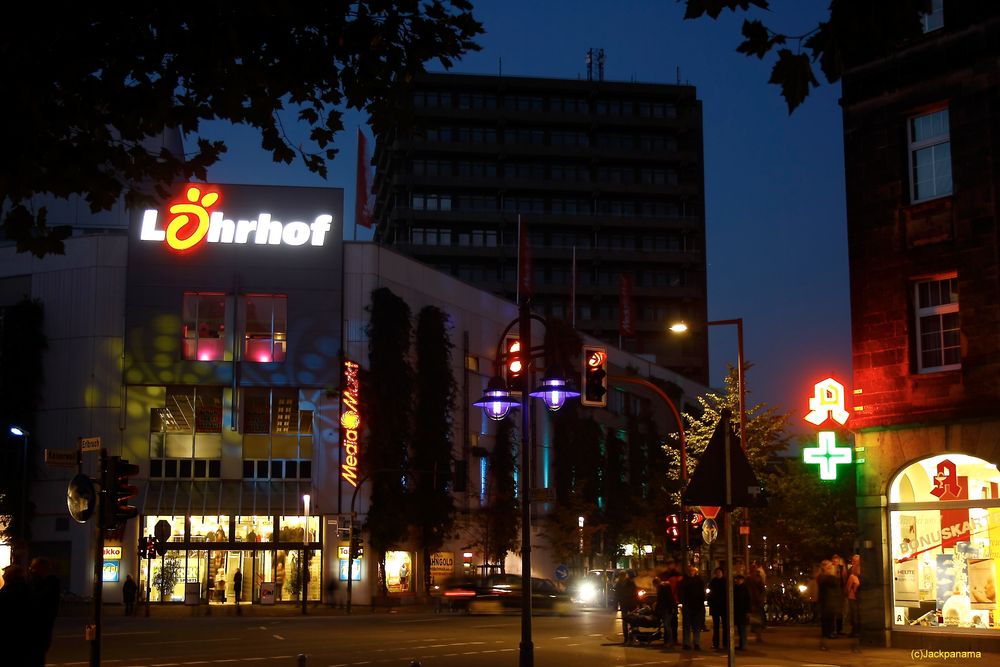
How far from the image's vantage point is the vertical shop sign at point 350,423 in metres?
56.0

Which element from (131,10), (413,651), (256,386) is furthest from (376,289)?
(131,10)

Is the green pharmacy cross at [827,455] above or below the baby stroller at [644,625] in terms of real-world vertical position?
above

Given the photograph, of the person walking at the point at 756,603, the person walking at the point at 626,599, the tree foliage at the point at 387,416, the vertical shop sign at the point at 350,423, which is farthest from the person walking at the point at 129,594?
the person walking at the point at 756,603

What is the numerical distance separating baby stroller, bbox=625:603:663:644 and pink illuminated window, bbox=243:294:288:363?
102 ft

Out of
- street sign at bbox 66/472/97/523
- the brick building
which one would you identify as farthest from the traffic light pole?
the brick building

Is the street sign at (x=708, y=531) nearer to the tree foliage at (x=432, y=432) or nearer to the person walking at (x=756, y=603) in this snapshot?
the person walking at (x=756, y=603)

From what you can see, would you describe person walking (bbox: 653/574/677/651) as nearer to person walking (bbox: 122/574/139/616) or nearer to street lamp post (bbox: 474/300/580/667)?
street lamp post (bbox: 474/300/580/667)

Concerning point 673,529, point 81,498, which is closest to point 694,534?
point 673,529

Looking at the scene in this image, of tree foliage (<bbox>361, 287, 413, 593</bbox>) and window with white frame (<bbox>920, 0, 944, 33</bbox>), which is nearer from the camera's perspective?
window with white frame (<bbox>920, 0, 944, 33</bbox>)

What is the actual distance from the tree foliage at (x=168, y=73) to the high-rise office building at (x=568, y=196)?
99.2 metres

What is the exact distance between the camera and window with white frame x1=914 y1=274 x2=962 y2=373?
2462 centimetres

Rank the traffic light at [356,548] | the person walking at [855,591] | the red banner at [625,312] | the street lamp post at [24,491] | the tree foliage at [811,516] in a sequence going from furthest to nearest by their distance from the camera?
the red banner at [625,312] → the street lamp post at [24,491] → the traffic light at [356,548] → the tree foliage at [811,516] → the person walking at [855,591]

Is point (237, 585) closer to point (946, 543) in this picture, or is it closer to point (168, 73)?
point (946, 543)

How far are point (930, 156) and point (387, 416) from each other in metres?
35.3
